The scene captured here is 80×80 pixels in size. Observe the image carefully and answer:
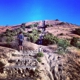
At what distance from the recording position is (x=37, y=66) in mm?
17688

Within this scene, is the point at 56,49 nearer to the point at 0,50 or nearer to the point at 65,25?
the point at 0,50

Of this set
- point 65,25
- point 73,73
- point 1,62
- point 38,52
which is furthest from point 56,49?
point 65,25

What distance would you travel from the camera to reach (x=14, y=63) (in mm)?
18219

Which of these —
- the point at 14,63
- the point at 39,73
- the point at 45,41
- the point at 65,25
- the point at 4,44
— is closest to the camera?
the point at 39,73

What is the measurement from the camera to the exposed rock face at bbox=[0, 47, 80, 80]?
17.1 m

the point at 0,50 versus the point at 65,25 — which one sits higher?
the point at 65,25

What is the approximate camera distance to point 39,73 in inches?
674

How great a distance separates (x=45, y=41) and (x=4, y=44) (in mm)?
4824

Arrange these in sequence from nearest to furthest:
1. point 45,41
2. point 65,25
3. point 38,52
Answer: point 38,52, point 45,41, point 65,25

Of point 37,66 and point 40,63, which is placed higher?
point 40,63

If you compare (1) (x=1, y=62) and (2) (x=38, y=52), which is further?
(2) (x=38, y=52)

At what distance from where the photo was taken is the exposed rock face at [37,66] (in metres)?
17.1

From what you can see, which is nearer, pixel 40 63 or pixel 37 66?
pixel 37 66

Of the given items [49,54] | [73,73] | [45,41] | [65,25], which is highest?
[65,25]
